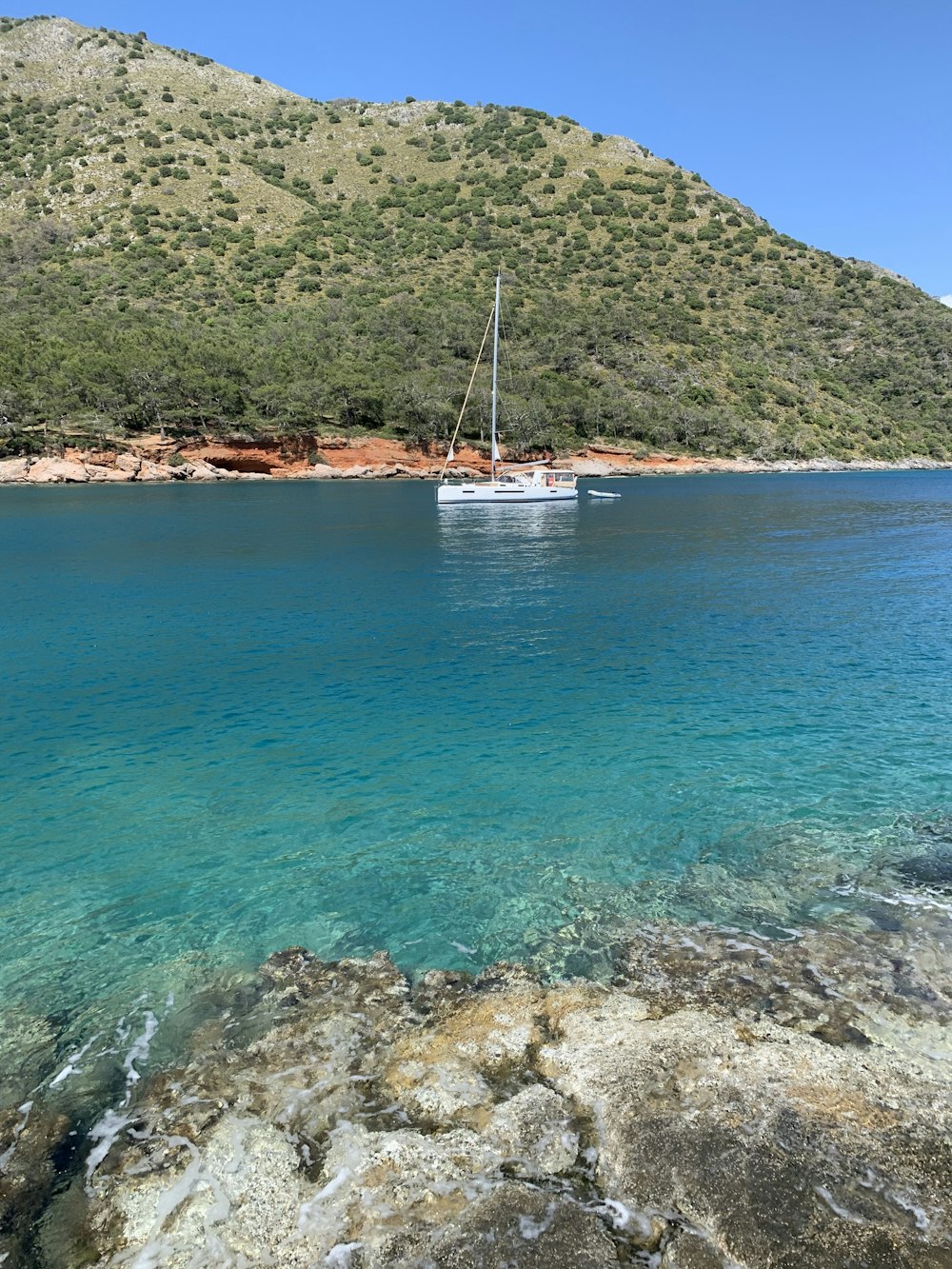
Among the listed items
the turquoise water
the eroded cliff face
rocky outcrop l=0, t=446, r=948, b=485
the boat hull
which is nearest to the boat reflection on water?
the turquoise water

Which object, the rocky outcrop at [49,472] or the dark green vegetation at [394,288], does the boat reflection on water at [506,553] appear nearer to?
the dark green vegetation at [394,288]

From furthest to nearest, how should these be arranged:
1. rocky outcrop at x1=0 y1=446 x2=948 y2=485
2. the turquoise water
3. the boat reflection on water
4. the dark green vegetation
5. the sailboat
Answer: the dark green vegetation, rocky outcrop at x1=0 y1=446 x2=948 y2=485, the sailboat, the boat reflection on water, the turquoise water

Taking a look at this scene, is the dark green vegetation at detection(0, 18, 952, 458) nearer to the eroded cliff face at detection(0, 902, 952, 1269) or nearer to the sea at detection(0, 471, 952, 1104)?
the sea at detection(0, 471, 952, 1104)

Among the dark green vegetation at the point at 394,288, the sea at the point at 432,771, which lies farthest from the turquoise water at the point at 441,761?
the dark green vegetation at the point at 394,288

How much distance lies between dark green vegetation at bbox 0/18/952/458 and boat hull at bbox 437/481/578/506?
30.4 meters

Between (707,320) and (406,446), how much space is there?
197ft

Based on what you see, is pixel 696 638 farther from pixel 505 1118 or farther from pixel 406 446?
pixel 406 446

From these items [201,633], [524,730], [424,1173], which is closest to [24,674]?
[201,633]

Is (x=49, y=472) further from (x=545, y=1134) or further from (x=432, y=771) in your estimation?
(x=545, y=1134)

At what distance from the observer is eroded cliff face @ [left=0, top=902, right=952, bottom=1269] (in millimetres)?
4707

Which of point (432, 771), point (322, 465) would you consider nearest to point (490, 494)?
point (322, 465)

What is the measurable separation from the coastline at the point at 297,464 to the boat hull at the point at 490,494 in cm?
2331

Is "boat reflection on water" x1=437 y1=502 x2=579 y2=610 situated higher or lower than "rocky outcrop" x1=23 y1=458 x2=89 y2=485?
lower

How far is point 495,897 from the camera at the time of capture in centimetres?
906
